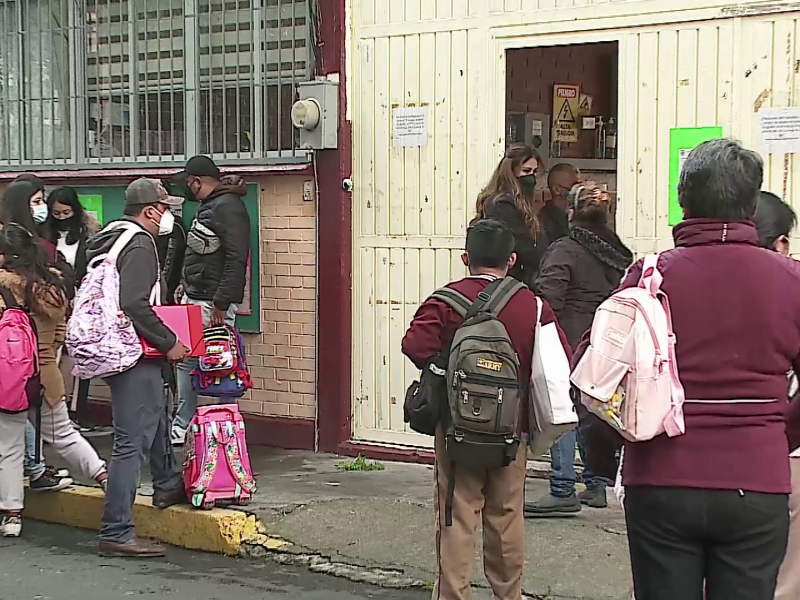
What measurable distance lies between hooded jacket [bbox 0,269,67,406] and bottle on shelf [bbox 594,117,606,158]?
14.5 feet

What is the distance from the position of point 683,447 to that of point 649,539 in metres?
0.28

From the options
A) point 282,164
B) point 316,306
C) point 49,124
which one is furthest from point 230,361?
point 49,124

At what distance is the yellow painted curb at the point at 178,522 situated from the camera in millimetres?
6855

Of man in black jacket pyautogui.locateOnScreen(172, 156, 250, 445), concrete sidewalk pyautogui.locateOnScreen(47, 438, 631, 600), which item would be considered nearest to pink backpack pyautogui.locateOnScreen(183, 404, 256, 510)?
concrete sidewalk pyautogui.locateOnScreen(47, 438, 631, 600)

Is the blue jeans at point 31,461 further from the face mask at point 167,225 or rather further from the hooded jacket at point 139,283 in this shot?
the face mask at point 167,225

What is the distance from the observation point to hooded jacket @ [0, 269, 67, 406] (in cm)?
696

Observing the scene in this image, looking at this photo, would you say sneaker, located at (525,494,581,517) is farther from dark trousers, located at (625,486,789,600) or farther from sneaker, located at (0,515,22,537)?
dark trousers, located at (625,486,789,600)

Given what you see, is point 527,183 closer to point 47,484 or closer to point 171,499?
point 171,499

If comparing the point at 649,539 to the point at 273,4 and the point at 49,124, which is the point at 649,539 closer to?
the point at 273,4

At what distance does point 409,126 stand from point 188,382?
2.41m

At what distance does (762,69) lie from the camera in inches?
275

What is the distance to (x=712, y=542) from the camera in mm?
3482

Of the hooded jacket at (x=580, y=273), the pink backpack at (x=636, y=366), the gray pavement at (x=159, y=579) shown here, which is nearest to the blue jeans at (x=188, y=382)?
the gray pavement at (x=159, y=579)

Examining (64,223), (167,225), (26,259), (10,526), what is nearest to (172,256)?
(167,225)
